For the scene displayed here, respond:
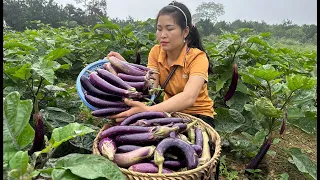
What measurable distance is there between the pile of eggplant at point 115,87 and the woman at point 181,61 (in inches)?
5.5

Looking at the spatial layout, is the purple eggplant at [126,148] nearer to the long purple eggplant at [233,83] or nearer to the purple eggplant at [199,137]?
the purple eggplant at [199,137]

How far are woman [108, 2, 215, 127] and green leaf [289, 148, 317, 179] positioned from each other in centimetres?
55

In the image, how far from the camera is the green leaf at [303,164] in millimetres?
1976

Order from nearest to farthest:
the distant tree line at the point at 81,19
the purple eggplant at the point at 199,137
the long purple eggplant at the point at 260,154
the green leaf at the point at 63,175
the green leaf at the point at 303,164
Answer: the green leaf at the point at 63,175 → the purple eggplant at the point at 199,137 → the green leaf at the point at 303,164 → the long purple eggplant at the point at 260,154 → the distant tree line at the point at 81,19

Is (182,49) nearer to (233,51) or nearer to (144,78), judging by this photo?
(144,78)

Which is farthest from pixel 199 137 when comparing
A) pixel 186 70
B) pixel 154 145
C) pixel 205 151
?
pixel 186 70

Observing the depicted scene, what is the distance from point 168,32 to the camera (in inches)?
82.4

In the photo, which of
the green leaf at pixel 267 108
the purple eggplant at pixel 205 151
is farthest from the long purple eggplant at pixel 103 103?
the green leaf at pixel 267 108

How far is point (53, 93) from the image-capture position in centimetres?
220

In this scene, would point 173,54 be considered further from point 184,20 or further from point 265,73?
point 265,73

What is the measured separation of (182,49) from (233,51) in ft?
2.31

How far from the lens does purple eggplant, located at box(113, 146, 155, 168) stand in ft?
4.79

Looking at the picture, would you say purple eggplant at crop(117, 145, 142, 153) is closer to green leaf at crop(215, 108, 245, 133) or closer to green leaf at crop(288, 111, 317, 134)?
green leaf at crop(215, 108, 245, 133)

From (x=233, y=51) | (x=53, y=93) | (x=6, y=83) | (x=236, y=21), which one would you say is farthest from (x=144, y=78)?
(x=236, y=21)
